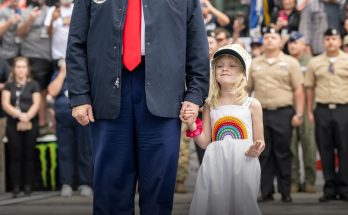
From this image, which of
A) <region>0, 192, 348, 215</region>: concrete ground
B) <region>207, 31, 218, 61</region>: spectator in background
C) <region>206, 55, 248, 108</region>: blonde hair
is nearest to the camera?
<region>206, 55, 248, 108</region>: blonde hair

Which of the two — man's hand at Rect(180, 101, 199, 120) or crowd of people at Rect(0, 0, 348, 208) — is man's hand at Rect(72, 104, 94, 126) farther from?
crowd of people at Rect(0, 0, 348, 208)

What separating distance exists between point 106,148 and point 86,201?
6.76m

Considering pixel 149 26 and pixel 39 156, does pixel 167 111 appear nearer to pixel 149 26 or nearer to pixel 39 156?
pixel 149 26

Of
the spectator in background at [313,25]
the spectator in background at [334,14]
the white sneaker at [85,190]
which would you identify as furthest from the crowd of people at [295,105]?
the white sneaker at [85,190]

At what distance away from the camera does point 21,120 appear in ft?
42.0

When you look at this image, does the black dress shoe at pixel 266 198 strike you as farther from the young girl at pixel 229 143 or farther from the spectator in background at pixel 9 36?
the young girl at pixel 229 143

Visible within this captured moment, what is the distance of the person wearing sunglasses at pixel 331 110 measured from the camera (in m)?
11.9

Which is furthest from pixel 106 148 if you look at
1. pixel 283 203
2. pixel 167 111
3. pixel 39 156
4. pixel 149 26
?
pixel 39 156

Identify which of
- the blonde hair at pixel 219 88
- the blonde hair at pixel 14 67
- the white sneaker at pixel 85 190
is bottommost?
the white sneaker at pixel 85 190

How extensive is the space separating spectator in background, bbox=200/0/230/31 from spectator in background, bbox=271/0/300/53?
30.5 inches

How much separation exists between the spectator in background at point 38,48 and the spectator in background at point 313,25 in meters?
3.92

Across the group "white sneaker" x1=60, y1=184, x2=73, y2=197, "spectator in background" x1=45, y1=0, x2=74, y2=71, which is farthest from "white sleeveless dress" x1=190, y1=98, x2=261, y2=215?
"spectator in background" x1=45, y1=0, x2=74, y2=71

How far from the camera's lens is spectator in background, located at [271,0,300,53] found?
14.0m

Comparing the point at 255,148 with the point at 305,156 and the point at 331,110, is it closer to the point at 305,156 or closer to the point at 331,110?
the point at 331,110
